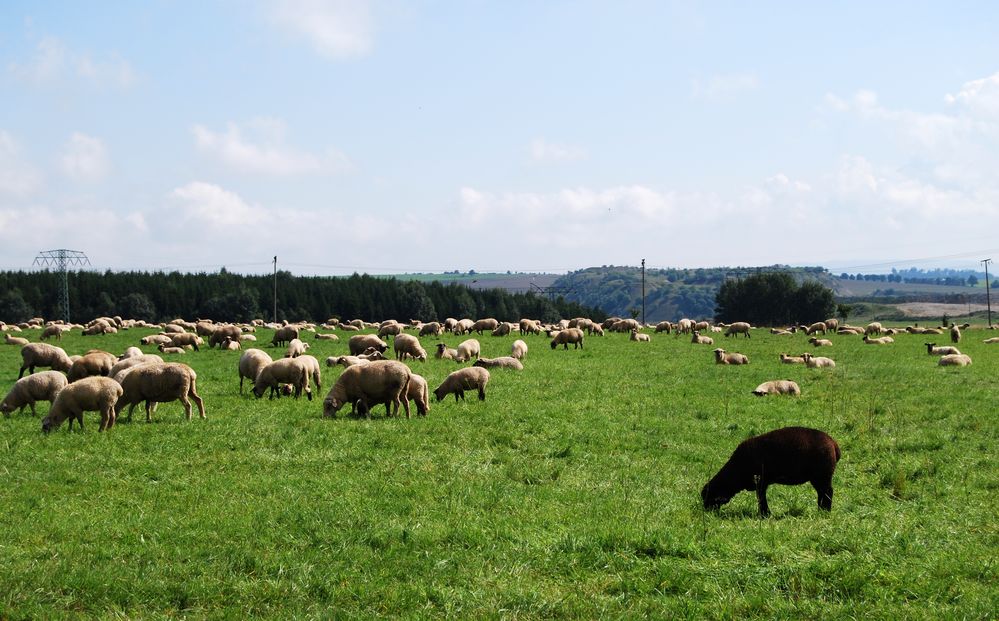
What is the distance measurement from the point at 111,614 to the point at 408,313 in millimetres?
119462

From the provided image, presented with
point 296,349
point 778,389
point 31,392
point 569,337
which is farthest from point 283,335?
point 778,389

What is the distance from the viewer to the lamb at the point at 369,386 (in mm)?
19703

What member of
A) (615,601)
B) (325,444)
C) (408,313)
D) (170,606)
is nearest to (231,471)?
(325,444)

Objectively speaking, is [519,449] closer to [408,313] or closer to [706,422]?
[706,422]

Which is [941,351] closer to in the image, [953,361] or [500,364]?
[953,361]

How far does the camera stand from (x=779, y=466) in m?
11.2

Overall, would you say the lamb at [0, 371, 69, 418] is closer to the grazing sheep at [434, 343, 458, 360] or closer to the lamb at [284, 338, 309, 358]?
the lamb at [284, 338, 309, 358]

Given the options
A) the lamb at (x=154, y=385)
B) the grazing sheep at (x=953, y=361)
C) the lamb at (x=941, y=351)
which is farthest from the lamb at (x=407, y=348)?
the lamb at (x=941, y=351)

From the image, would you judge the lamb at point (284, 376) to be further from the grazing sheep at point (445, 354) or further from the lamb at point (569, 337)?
the lamb at point (569, 337)

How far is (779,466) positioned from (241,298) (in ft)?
349

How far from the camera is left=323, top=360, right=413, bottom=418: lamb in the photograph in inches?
776

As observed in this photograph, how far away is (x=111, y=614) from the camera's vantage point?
25.3 ft

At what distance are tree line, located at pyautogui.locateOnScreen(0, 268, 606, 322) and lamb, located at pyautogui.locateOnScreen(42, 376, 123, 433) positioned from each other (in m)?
94.7

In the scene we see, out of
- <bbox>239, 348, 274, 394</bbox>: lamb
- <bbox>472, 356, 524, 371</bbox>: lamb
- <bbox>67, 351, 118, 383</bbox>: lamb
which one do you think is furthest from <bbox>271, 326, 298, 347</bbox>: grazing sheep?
<bbox>67, 351, 118, 383</bbox>: lamb
